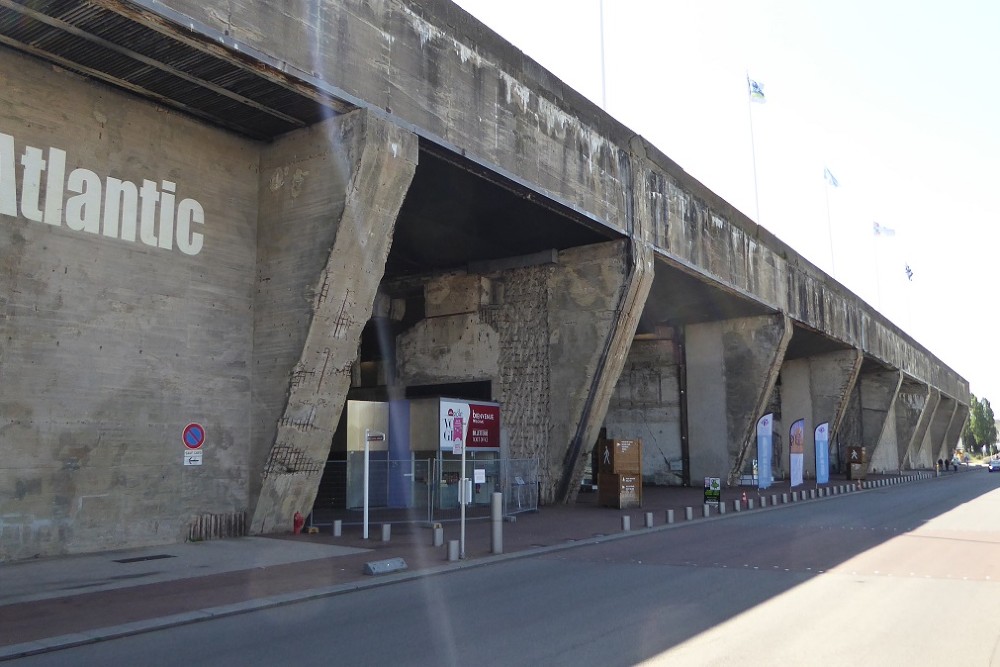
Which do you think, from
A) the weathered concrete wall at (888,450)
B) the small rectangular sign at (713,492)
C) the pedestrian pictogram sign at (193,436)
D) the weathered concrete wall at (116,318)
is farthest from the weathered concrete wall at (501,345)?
the weathered concrete wall at (888,450)

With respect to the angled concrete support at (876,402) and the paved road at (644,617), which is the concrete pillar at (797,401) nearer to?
the angled concrete support at (876,402)

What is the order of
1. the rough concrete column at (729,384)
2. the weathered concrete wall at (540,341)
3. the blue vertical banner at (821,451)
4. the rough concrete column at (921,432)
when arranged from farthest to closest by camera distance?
the rough concrete column at (921,432), the blue vertical banner at (821,451), the rough concrete column at (729,384), the weathered concrete wall at (540,341)

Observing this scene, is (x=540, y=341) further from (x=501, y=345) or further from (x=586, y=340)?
(x=586, y=340)

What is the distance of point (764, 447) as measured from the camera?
98.6 feet

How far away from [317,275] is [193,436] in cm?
366

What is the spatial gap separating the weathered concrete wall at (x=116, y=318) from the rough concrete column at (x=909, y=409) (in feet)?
205

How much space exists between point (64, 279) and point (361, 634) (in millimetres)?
8936

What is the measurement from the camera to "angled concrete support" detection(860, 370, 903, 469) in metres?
54.4

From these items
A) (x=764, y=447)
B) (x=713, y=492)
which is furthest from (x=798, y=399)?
(x=713, y=492)

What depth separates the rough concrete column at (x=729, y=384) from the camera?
3519cm

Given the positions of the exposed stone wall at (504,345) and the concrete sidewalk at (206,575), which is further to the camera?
the exposed stone wall at (504,345)

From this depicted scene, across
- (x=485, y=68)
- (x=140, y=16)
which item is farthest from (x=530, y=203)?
(x=140, y=16)

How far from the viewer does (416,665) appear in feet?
21.0

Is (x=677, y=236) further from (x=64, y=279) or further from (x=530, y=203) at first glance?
(x=64, y=279)
